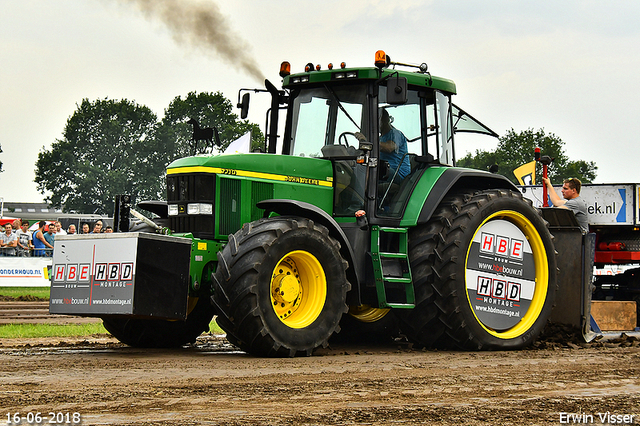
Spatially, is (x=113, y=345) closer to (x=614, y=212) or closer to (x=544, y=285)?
(x=544, y=285)

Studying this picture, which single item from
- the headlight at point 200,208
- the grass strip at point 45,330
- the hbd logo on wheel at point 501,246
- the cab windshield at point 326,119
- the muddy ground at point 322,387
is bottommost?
the grass strip at point 45,330

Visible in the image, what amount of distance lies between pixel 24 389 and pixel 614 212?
38.1ft

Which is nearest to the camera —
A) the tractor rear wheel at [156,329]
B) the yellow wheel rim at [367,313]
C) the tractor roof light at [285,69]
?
the tractor rear wheel at [156,329]

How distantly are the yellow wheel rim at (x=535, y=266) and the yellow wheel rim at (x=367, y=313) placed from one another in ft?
4.33

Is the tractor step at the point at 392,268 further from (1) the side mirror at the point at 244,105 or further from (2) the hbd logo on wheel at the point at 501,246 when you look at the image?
(1) the side mirror at the point at 244,105

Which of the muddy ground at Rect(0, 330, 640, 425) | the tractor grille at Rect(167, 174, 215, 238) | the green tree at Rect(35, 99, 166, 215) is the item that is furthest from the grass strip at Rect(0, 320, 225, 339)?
the green tree at Rect(35, 99, 166, 215)

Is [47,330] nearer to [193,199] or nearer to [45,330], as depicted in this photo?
[45,330]

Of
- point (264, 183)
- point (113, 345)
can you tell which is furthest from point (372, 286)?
point (113, 345)

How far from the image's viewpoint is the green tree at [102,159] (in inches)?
2534

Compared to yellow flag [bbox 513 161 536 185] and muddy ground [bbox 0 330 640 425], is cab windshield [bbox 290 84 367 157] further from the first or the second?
yellow flag [bbox 513 161 536 185]

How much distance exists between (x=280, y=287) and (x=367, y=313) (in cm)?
189

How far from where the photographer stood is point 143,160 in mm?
65250

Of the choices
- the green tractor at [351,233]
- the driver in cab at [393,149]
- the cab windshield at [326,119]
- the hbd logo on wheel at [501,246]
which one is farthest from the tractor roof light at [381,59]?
the hbd logo on wheel at [501,246]

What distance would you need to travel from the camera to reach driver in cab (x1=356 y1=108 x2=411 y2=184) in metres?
8.68
